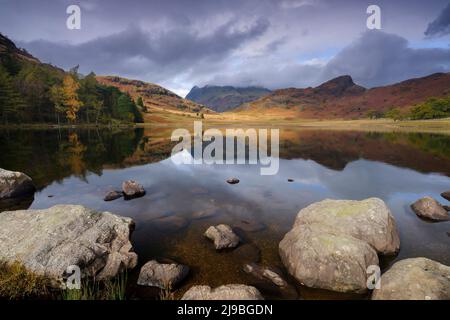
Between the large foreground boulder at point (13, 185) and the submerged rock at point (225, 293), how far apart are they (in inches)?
777

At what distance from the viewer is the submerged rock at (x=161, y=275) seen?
961 centimetres

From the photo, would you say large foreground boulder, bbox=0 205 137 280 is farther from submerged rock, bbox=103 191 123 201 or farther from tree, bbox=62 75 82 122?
tree, bbox=62 75 82 122

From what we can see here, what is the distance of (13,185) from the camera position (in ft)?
65.8

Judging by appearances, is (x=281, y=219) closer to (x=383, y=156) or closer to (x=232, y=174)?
(x=232, y=174)

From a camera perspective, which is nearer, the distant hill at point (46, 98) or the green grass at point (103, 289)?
the green grass at point (103, 289)

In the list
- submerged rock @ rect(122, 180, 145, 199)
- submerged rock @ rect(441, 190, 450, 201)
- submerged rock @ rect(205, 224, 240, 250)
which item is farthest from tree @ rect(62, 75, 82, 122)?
submerged rock @ rect(441, 190, 450, 201)

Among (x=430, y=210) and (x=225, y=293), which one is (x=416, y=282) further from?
(x=430, y=210)

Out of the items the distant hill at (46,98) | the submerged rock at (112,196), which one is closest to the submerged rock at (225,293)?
the submerged rock at (112,196)

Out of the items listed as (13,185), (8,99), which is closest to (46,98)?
(8,99)

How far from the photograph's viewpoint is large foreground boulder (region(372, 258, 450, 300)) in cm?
759

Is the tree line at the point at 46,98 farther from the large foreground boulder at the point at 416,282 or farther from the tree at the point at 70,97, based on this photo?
the large foreground boulder at the point at 416,282

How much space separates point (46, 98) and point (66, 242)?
116472 mm
